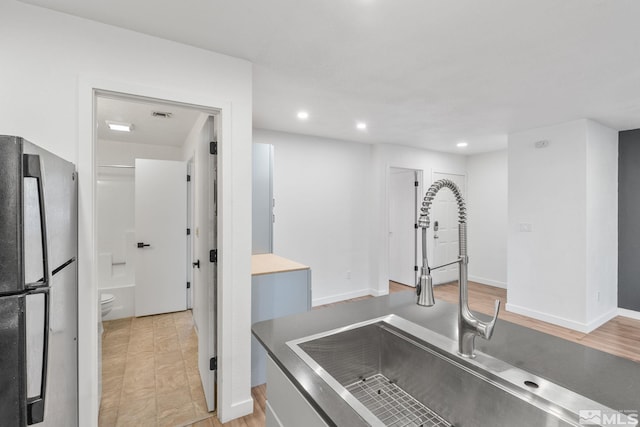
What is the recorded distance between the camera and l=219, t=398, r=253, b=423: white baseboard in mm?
1970

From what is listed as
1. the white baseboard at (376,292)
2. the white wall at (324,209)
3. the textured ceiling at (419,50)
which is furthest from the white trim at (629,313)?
the white wall at (324,209)

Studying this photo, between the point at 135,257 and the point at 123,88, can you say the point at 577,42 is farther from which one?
the point at 135,257

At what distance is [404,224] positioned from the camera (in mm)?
5555

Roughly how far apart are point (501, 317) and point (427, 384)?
11.4 feet

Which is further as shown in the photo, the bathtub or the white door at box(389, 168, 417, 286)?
the white door at box(389, 168, 417, 286)

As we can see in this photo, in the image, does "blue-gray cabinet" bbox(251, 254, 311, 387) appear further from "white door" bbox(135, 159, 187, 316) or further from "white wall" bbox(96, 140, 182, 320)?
"white wall" bbox(96, 140, 182, 320)

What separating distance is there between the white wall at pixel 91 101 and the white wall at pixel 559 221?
3664 mm

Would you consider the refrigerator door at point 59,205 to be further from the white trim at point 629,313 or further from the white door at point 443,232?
the white trim at point 629,313

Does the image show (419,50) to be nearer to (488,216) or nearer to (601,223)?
(601,223)

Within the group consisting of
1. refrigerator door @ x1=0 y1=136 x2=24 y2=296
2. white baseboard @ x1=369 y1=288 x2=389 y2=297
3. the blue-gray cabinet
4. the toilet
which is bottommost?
white baseboard @ x1=369 y1=288 x2=389 y2=297

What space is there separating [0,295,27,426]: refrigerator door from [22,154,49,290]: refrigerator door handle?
11cm

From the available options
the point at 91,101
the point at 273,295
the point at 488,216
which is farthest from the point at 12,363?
the point at 488,216

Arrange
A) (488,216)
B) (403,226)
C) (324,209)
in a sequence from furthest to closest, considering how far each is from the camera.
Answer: (403,226) → (488,216) → (324,209)

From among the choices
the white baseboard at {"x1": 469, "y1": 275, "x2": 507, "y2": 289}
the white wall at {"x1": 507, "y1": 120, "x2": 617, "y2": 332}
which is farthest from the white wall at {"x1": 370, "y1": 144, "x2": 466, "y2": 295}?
the white baseboard at {"x1": 469, "y1": 275, "x2": 507, "y2": 289}
